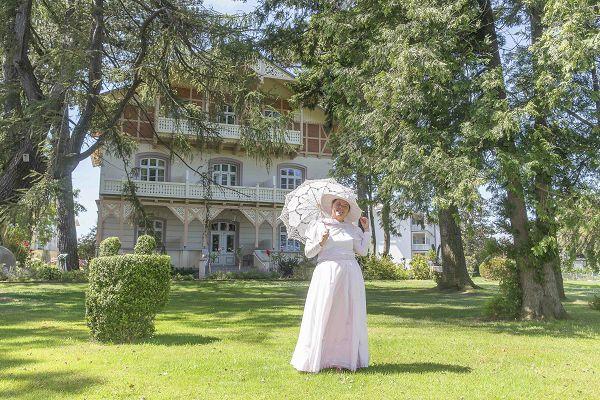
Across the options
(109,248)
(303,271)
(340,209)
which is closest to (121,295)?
(109,248)

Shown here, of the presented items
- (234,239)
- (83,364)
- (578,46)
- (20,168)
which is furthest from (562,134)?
(234,239)

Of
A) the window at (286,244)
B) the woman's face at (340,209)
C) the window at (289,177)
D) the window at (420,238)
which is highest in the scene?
the window at (289,177)

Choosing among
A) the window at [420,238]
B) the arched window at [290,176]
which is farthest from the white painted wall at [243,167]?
the window at [420,238]

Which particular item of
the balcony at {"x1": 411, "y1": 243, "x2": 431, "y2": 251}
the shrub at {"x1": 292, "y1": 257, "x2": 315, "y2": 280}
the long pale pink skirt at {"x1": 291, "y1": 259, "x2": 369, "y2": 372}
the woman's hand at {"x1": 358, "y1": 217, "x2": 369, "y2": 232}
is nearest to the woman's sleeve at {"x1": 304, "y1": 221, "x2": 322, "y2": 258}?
the long pale pink skirt at {"x1": 291, "y1": 259, "x2": 369, "y2": 372}

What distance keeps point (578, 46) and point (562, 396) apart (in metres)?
5.06

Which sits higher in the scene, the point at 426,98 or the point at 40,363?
the point at 426,98

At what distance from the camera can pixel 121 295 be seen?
20.5ft

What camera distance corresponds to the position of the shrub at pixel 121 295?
6277mm

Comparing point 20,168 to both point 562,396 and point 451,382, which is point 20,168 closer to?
point 451,382

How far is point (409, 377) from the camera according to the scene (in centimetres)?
489

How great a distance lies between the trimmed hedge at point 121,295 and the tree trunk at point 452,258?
12.0 m

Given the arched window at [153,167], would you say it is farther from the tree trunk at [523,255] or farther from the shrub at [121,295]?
the shrub at [121,295]

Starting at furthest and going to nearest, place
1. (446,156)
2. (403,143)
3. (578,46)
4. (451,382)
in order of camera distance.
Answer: (403,143), (446,156), (578,46), (451,382)

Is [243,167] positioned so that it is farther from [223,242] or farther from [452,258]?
[452,258]
